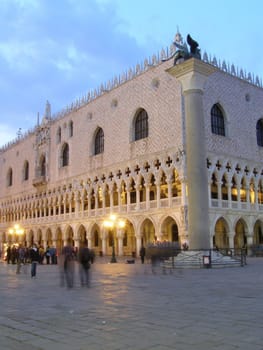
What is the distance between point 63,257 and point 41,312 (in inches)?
166

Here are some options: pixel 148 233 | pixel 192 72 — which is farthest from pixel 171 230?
pixel 192 72

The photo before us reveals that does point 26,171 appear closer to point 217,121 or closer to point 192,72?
point 217,121

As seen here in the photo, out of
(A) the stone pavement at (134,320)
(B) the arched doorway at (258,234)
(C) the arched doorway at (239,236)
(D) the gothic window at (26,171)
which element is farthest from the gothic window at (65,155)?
(A) the stone pavement at (134,320)

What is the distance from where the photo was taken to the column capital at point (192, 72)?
672 inches

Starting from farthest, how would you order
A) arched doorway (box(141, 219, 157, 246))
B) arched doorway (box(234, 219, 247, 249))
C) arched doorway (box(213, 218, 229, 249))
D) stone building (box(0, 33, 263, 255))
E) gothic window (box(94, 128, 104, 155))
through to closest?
1. gothic window (box(94, 128, 104, 155))
2. arched doorway (box(141, 219, 157, 246))
3. arched doorway (box(234, 219, 247, 249))
4. arched doorway (box(213, 218, 229, 249))
5. stone building (box(0, 33, 263, 255))

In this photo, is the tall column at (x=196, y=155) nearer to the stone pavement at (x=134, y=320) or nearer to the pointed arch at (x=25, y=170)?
the stone pavement at (x=134, y=320)

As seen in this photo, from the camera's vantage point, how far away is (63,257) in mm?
10188

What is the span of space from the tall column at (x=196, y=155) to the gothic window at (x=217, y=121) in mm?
11761

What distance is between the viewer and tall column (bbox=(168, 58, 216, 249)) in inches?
634

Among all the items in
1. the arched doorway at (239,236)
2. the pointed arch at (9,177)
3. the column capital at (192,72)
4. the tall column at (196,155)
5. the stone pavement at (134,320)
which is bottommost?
the stone pavement at (134,320)

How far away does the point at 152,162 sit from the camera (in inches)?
1135

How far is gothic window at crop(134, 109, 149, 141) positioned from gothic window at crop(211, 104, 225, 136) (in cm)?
488

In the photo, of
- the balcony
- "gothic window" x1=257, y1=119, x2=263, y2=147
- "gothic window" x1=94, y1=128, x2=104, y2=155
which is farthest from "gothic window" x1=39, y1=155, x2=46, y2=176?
"gothic window" x1=257, y1=119, x2=263, y2=147

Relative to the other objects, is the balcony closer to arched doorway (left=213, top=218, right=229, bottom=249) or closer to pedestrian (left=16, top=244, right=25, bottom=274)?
arched doorway (left=213, top=218, right=229, bottom=249)
